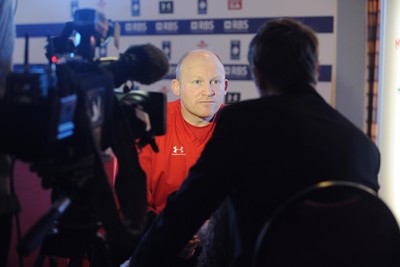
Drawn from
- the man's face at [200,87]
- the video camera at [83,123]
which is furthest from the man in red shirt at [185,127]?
the video camera at [83,123]

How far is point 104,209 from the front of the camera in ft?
3.11

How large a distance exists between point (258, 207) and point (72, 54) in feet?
1.68

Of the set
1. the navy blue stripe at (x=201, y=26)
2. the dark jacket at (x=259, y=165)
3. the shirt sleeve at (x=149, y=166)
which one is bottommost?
the shirt sleeve at (x=149, y=166)

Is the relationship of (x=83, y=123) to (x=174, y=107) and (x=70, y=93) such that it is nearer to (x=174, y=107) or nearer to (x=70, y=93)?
(x=70, y=93)

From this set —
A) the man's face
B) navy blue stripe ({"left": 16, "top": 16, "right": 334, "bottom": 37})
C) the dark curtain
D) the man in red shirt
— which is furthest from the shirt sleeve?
the dark curtain

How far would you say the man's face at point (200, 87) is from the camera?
195cm

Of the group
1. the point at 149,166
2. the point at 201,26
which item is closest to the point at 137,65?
the point at 149,166

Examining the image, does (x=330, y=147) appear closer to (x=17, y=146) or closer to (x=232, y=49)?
(x=17, y=146)

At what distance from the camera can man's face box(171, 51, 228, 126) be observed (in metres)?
1.95

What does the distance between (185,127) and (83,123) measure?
1.11 metres

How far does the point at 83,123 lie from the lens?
88cm

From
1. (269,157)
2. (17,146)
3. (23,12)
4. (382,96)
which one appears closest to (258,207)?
(269,157)

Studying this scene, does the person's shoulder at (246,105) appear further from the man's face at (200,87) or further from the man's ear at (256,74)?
the man's face at (200,87)

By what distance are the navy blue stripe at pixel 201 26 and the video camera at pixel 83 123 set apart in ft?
7.51
